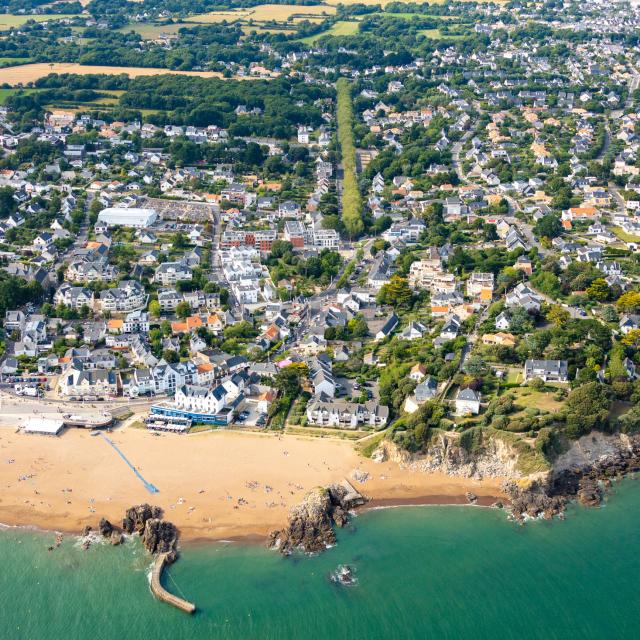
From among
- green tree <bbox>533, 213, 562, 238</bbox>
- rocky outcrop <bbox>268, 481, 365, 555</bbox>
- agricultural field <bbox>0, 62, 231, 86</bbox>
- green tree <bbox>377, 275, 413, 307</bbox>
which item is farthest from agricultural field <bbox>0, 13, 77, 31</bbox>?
rocky outcrop <bbox>268, 481, 365, 555</bbox>

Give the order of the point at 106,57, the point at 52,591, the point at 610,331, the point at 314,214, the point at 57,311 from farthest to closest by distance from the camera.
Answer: the point at 106,57 → the point at 314,214 → the point at 57,311 → the point at 610,331 → the point at 52,591

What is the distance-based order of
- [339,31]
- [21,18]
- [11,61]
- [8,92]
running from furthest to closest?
[21,18] → [339,31] → [11,61] → [8,92]

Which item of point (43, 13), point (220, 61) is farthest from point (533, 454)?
point (43, 13)

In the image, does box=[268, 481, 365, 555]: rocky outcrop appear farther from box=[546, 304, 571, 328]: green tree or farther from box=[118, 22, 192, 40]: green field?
box=[118, 22, 192, 40]: green field

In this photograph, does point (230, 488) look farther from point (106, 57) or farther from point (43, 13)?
point (43, 13)

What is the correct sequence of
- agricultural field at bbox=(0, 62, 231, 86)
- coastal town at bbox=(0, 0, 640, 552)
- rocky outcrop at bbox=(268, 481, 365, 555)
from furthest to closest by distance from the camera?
1. agricultural field at bbox=(0, 62, 231, 86)
2. coastal town at bbox=(0, 0, 640, 552)
3. rocky outcrop at bbox=(268, 481, 365, 555)

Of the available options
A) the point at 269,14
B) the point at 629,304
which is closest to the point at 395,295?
the point at 629,304

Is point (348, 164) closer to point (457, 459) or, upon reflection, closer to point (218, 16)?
point (457, 459)
